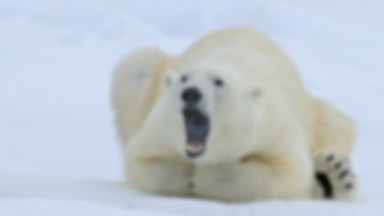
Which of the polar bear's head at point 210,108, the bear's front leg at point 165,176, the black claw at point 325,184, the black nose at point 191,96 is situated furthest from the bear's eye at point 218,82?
the black claw at point 325,184


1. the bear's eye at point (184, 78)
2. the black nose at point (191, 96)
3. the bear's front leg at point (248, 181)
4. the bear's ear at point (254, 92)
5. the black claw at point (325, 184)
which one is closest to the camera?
the black nose at point (191, 96)

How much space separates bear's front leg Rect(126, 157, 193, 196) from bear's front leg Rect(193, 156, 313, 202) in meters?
0.05

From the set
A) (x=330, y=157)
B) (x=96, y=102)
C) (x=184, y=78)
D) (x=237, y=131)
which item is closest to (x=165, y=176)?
(x=237, y=131)

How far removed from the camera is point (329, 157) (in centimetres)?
345

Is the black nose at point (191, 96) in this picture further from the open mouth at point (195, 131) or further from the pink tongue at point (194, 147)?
the pink tongue at point (194, 147)

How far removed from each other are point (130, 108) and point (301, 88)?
2.96 feet

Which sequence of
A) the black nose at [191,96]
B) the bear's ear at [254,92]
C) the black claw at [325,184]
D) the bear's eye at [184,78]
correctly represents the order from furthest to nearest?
1. the black claw at [325,184]
2. the bear's ear at [254,92]
3. the bear's eye at [184,78]
4. the black nose at [191,96]

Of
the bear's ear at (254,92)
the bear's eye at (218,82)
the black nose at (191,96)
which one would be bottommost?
the black nose at (191,96)

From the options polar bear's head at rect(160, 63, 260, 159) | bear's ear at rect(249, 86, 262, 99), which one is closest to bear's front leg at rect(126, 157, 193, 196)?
polar bear's head at rect(160, 63, 260, 159)

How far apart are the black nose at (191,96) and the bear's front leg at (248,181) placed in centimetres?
51

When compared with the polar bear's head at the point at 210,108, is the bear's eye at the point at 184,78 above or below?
above

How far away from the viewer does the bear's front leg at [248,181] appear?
3137mm

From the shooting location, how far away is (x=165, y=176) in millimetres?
3234

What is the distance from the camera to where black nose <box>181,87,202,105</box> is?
8.71ft
